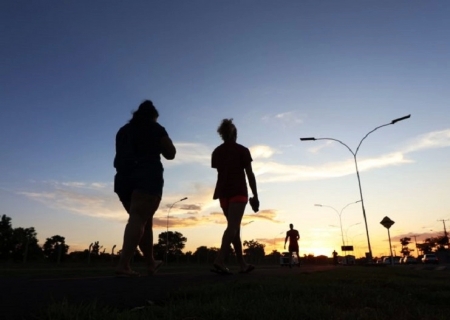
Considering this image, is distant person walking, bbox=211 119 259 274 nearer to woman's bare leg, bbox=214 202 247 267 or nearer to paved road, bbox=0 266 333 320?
woman's bare leg, bbox=214 202 247 267

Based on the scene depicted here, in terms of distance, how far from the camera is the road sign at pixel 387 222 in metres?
23.0

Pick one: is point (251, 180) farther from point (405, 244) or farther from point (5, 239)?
point (405, 244)

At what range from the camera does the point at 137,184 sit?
463cm

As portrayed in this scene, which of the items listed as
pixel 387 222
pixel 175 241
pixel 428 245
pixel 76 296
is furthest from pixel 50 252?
pixel 428 245

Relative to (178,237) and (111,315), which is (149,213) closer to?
(111,315)

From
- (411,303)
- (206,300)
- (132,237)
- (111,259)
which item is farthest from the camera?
(111,259)

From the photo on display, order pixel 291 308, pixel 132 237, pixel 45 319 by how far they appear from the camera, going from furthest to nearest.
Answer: pixel 132 237 → pixel 291 308 → pixel 45 319

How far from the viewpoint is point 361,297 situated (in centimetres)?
327

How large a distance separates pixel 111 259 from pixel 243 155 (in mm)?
42309

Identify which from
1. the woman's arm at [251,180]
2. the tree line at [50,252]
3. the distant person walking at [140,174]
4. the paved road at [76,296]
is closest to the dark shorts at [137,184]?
the distant person walking at [140,174]

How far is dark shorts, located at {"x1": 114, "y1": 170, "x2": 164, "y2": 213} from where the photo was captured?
182 inches

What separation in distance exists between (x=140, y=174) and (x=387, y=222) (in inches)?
847

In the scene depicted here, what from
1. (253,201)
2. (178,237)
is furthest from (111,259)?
(178,237)

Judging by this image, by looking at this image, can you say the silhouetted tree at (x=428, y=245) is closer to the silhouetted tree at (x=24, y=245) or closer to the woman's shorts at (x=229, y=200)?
the silhouetted tree at (x=24, y=245)
